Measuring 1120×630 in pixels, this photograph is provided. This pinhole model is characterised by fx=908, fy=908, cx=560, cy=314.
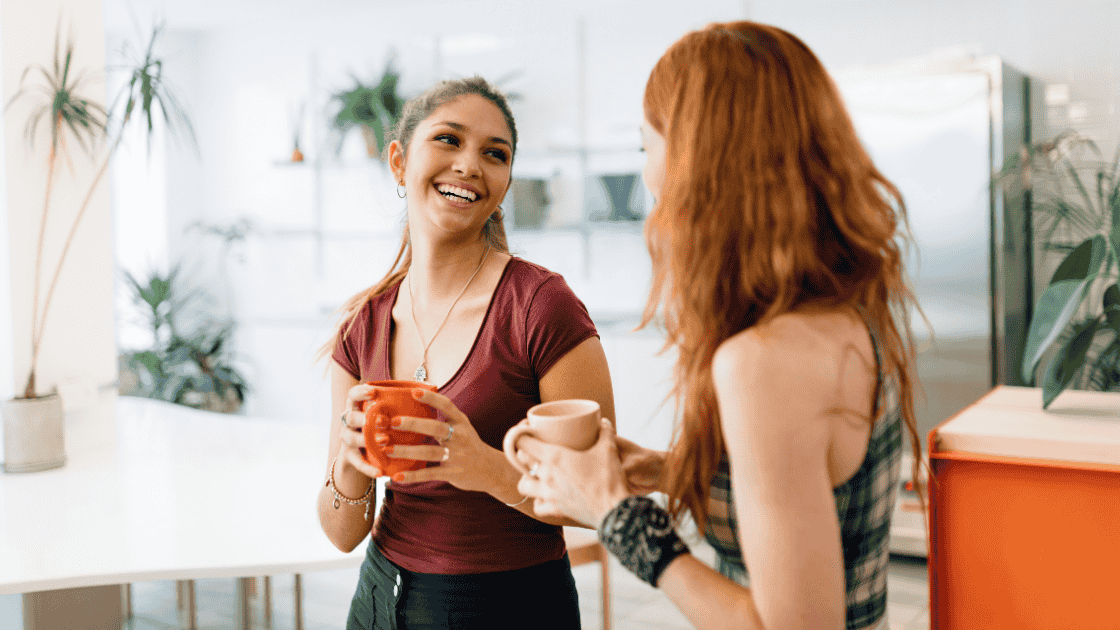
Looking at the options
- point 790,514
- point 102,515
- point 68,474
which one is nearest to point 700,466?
point 790,514

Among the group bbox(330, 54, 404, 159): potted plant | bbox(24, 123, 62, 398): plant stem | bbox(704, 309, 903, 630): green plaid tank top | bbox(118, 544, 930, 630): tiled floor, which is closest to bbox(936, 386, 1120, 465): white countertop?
bbox(704, 309, 903, 630): green plaid tank top

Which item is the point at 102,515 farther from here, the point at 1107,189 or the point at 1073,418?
the point at 1107,189

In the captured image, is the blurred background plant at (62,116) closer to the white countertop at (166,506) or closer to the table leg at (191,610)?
the white countertop at (166,506)

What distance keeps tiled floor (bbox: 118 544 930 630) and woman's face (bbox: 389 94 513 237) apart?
239 centimetres

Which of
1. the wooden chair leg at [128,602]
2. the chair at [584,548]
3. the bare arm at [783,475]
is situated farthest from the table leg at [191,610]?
the bare arm at [783,475]

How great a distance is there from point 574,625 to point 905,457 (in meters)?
2.87

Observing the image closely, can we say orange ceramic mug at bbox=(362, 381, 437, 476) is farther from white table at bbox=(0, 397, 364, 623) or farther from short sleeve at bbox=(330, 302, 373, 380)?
white table at bbox=(0, 397, 364, 623)

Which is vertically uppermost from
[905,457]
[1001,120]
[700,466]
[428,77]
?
[428,77]

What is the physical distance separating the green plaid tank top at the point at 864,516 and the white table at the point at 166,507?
1017 mm

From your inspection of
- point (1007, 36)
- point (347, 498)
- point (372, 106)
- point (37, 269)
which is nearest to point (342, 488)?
point (347, 498)

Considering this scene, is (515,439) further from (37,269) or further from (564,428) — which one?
(37,269)

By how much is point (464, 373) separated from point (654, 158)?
0.47m

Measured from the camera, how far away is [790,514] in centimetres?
77

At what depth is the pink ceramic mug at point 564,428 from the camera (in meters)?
0.92
